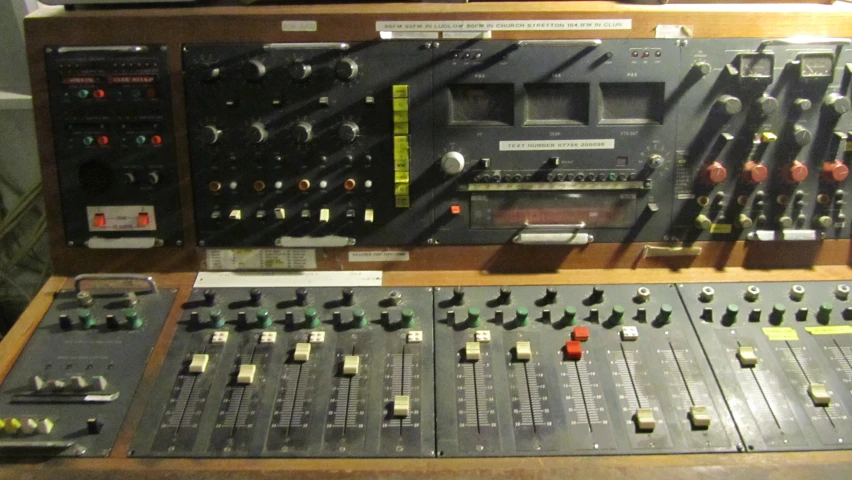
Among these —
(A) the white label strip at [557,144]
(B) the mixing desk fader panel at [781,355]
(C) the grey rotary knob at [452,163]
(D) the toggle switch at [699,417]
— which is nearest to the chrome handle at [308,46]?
(C) the grey rotary knob at [452,163]

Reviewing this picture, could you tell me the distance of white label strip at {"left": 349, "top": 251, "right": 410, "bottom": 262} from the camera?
210 cm

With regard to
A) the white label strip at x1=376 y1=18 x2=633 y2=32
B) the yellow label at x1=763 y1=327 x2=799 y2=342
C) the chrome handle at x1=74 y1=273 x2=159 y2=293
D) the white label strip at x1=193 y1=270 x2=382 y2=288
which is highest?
the white label strip at x1=376 y1=18 x2=633 y2=32

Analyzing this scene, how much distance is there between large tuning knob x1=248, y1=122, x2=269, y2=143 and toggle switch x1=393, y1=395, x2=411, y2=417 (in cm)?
79

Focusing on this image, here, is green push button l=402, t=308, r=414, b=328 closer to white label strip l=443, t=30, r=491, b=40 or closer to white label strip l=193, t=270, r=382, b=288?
white label strip l=193, t=270, r=382, b=288

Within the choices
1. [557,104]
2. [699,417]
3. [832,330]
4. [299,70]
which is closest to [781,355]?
[832,330]

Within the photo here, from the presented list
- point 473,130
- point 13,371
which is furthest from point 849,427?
point 13,371

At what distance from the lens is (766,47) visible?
1948 millimetres

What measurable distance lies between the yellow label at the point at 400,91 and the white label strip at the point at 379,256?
1.49 feet

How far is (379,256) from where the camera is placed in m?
2.10

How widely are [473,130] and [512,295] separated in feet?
1.55

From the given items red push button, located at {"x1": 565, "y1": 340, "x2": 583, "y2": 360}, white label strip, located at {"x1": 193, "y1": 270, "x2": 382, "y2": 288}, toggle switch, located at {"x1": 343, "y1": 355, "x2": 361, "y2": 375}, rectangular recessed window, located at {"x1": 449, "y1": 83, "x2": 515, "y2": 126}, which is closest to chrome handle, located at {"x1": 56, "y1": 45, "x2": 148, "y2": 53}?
white label strip, located at {"x1": 193, "y1": 270, "x2": 382, "y2": 288}

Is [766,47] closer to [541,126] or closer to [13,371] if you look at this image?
[541,126]

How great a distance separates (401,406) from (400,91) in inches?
33.2

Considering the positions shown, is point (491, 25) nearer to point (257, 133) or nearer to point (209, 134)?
point (257, 133)
